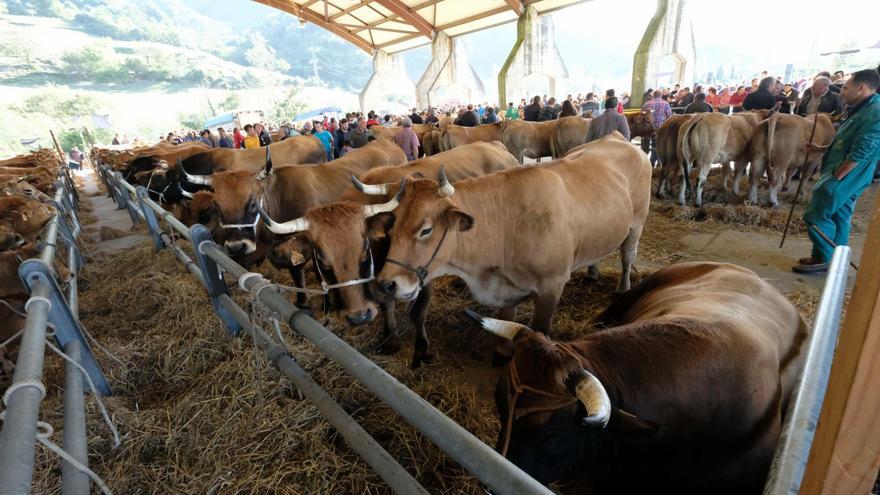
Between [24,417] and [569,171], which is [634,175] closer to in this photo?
[569,171]

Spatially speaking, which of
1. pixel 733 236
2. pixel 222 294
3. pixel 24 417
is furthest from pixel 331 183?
pixel 733 236

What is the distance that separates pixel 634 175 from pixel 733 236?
10.1 feet

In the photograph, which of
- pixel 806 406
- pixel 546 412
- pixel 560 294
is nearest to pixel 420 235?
pixel 560 294

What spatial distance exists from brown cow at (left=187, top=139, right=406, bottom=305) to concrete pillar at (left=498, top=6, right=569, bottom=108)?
70.2 feet

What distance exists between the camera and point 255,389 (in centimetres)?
256

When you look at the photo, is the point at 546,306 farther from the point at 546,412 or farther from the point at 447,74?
the point at 447,74

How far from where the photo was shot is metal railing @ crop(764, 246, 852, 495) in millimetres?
790

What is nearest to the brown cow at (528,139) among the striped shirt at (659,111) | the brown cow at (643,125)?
the brown cow at (643,125)

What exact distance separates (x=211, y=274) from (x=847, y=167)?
Result: 6.51 m

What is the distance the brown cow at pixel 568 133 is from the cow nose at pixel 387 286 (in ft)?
31.9

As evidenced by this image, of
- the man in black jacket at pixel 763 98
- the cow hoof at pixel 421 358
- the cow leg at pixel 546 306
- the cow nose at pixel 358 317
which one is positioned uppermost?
the man in black jacket at pixel 763 98

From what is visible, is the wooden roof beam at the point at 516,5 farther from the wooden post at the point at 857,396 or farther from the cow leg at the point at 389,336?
the wooden post at the point at 857,396

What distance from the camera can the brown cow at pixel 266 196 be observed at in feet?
15.4

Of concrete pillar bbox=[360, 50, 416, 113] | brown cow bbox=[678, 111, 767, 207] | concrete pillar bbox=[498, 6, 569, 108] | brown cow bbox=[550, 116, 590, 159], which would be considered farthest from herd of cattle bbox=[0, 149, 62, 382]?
concrete pillar bbox=[360, 50, 416, 113]
